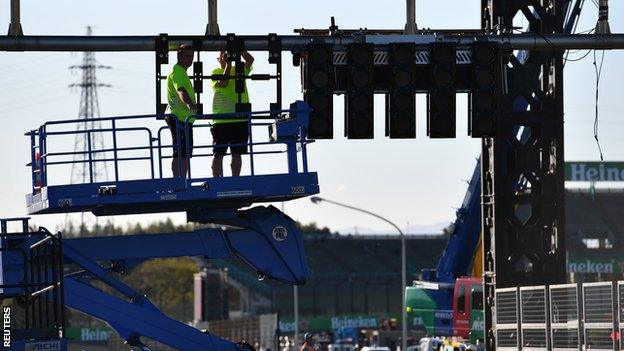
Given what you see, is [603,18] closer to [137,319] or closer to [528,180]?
[528,180]

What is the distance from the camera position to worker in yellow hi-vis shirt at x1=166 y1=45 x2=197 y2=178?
1994 cm

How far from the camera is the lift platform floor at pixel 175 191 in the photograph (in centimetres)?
1934

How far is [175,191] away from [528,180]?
11.9 meters

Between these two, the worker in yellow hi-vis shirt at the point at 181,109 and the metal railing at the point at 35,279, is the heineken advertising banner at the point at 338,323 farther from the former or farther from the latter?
the metal railing at the point at 35,279

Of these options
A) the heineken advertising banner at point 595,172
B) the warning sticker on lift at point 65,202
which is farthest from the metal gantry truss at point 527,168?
the heineken advertising banner at point 595,172

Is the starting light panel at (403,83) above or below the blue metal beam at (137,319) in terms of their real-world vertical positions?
above

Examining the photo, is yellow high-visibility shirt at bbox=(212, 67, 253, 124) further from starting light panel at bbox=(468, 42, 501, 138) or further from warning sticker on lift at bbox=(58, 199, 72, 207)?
starting light panel at bbox=(468, 42, 501, 138)

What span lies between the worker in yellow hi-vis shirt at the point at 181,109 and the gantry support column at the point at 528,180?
31.1ft

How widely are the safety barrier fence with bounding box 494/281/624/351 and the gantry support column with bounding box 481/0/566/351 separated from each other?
4526 mm

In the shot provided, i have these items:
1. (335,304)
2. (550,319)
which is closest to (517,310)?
(550,319)

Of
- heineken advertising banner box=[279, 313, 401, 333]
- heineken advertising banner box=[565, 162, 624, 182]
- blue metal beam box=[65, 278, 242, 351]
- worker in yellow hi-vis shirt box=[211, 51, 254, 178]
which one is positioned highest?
heineken advertising banner box=[565, 162, 624, 182]

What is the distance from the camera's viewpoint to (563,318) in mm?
21906

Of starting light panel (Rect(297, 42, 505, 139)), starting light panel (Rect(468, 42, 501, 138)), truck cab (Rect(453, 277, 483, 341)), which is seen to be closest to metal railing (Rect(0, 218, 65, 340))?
starting light panel (Rect(297, 42, 505, 139))

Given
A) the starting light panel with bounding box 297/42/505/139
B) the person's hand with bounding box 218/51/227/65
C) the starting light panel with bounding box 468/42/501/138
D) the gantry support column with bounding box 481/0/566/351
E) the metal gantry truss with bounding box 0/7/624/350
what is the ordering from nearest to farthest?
1. the person's hand with bounding box 218/51/227/65
2. the starting light panel with bounding box 297/42/505/139
3. the starting light panel with bounding box 468/42/501/138
4. the metal gantry truss with bounding box 0/7/624/350
5. the gantry support column with bounding box 481/0/566/351
